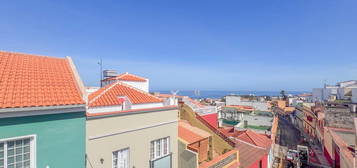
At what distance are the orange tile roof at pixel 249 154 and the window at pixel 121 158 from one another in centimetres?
1170

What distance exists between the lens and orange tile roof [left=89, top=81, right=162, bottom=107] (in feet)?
30.5

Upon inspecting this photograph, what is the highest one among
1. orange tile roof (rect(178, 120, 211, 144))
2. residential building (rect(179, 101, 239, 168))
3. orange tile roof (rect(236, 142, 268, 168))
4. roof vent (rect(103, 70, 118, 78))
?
roof vent (rect(103, 70, 118, 78))

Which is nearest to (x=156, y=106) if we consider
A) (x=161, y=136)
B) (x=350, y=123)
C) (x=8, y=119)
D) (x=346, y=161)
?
(x=161, y=136)

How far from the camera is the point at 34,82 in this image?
306 inches

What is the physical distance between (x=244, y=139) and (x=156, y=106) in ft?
44.2

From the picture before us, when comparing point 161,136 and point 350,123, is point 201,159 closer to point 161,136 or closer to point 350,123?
point 161,136

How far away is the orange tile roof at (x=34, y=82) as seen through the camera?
6592mm

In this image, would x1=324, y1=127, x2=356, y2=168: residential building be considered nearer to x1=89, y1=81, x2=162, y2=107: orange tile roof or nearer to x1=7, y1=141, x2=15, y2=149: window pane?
x1=89, y1=81, x2=162, y2=107: orange tile roof

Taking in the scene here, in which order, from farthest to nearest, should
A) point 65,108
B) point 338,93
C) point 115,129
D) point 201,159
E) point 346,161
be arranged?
point 338,93 < point 346,161 < point 201,159 < point 115,129 < point 65,108

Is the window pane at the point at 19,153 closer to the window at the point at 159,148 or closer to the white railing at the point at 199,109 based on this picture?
the window at the point at 159,148

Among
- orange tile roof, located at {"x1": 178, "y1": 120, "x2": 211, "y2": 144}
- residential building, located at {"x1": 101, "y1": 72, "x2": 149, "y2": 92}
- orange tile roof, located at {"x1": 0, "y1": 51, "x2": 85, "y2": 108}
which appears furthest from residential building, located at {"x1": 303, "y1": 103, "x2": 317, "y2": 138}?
orange tile roof, located at {"x1": 0, "y1": 51, "x2": 85, "y2": 108}

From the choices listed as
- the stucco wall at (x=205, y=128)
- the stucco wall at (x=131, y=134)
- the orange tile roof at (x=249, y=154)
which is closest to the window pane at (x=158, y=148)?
the stucco wall at (x=131, y=134)

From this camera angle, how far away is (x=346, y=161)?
18.8m

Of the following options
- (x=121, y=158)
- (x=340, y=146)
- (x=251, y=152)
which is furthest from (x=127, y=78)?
(x=340, y=146)
